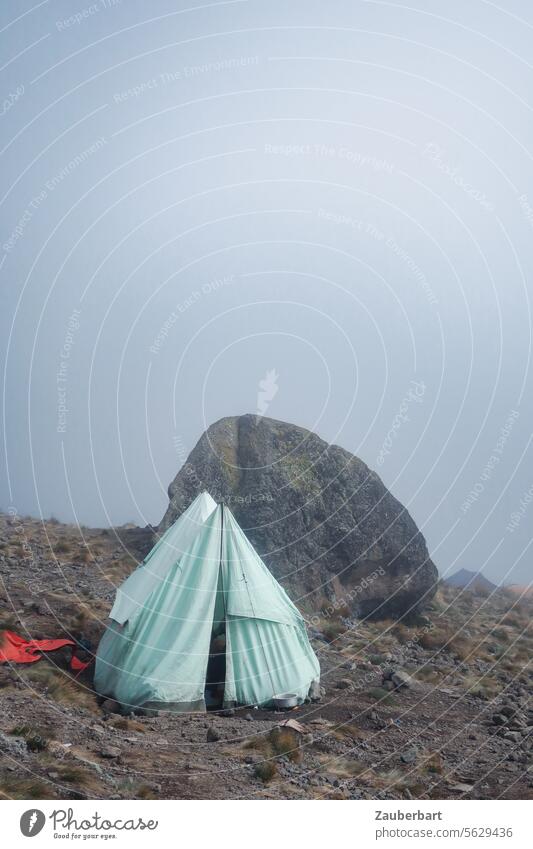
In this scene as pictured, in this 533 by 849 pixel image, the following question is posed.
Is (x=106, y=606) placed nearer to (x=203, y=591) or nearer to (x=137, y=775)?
(x=203, y=591)

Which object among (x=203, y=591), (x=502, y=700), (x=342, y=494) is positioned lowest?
(x=502, y=700)

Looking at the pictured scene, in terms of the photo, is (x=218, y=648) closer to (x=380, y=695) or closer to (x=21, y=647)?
(x=380, y=695)

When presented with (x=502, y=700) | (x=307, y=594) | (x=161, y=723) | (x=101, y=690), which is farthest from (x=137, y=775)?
(x=307, y=594)

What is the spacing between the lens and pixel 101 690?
12391 millimetres

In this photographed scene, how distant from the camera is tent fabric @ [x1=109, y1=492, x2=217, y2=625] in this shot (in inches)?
510

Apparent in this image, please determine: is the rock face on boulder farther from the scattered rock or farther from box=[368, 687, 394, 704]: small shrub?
the scattered rock

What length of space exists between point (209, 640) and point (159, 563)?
1655mm

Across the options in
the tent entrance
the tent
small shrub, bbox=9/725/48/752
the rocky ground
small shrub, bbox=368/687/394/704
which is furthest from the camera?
small shrub, bbox=368/687/394/704

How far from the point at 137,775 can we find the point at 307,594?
11.7 m

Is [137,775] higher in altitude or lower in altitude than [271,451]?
lower

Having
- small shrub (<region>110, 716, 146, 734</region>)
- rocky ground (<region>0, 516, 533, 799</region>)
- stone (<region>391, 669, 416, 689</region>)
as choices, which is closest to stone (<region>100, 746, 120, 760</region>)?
rocky ground (<region>0, 516, 533, 799</region>)

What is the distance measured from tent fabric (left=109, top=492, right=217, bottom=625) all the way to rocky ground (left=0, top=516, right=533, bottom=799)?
4.51ft

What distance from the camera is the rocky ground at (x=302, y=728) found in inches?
354

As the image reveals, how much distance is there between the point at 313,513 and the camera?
21781 mm
